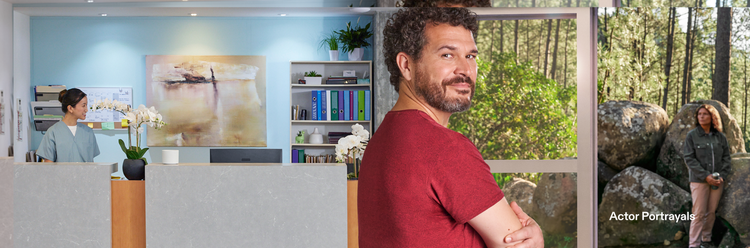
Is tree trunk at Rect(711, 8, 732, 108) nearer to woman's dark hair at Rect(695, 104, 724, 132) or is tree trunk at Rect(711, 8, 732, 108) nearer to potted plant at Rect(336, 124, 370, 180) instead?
woman's dark hair at Rect(695, 104, 724, 132)

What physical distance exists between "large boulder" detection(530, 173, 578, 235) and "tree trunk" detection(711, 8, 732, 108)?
109cm

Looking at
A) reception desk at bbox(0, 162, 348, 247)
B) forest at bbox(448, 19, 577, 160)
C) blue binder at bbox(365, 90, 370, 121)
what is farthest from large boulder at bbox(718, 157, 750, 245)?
blue binder at bbox(365, 90, 370, 121)

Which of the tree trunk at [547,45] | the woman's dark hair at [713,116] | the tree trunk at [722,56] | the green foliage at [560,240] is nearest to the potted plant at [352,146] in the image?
the tree trunk at [547,45]

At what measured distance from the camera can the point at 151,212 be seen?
2.25 meters

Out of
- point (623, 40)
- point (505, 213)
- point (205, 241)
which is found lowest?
point (205, 241)

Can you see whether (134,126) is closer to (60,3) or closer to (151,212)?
(151,212)

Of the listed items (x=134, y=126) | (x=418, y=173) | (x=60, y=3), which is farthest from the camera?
(x=60, y=3)

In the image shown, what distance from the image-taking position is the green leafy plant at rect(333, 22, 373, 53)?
4516mm

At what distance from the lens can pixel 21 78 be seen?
4.60 metres

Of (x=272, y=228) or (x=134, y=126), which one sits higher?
(x=134, y=126)

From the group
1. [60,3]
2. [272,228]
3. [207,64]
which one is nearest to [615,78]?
[272,228]

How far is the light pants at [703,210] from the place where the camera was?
3146 millimetres

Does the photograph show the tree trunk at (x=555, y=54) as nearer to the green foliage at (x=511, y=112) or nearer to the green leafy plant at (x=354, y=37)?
the green foliage at (x=511, y=112)

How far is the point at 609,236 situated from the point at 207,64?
3.86 meters
